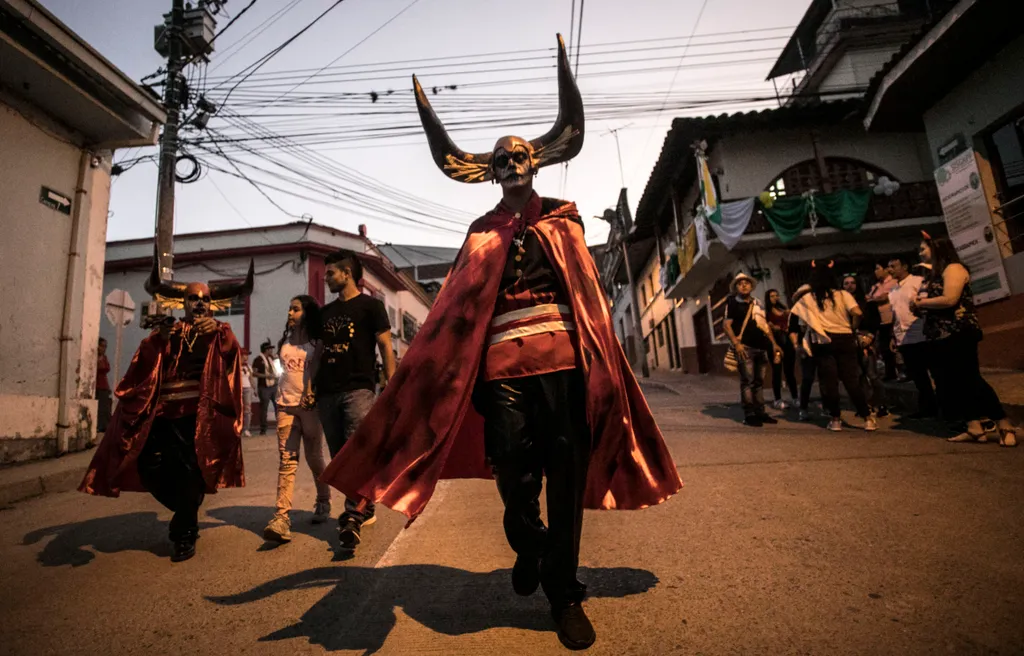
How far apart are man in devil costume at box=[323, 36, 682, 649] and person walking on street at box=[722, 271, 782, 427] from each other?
17.2ft

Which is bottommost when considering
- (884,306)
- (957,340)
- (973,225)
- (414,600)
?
(414,600)

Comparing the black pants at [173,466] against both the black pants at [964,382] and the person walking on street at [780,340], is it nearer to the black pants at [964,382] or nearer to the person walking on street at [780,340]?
the black pants at [964,382]

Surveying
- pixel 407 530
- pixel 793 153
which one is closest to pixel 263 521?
pixel 407 530

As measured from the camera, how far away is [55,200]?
831 centimetres

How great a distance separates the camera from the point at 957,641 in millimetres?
1745

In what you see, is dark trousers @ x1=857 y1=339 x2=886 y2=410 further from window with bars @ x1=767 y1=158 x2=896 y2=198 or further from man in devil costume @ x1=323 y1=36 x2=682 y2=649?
window with bars @ x1=767 y1=158 x2=896 y2=198

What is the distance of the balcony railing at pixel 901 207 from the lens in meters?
15.2

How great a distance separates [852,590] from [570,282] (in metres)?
1.66

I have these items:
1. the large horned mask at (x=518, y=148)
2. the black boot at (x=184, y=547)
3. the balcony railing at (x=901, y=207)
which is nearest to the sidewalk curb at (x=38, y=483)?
the black boot at (x=184, y=547)

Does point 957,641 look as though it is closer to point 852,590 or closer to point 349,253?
point 852,590

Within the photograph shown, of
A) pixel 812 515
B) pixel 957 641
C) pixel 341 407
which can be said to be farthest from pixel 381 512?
pixel 957 641

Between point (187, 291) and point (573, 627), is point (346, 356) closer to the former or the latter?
point (187, 291)

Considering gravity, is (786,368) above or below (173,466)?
above

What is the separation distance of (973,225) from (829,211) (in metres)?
5.48
